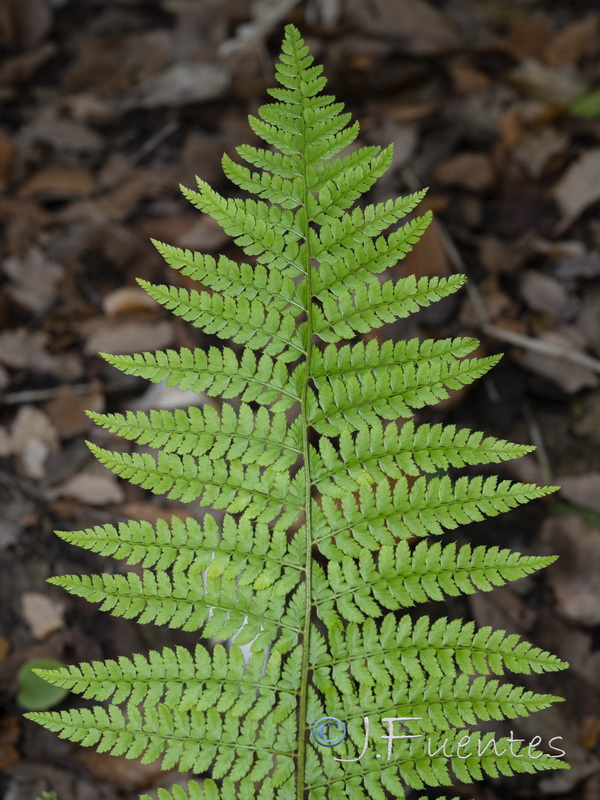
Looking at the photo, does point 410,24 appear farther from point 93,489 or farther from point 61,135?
point 93,489

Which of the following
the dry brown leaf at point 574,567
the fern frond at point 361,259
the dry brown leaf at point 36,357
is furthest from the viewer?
the dry brown leaf at point 36,357

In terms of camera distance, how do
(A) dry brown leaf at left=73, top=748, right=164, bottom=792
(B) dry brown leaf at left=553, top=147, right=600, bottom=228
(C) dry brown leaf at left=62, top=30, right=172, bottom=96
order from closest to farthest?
1. (A) dry brown leaf at left=73, top=748, right=164, bottom=792
2. (B) dry brown leaf at left=553, top=147, right=600, bottom=228
3. (C) dry brown leaf at left=62, top=30, right=172, bottom=96

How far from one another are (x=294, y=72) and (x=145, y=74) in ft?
10.9

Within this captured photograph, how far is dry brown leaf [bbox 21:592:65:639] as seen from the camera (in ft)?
9.32

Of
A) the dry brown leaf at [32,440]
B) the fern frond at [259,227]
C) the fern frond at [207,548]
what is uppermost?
the dry brown leaf at [32,440]

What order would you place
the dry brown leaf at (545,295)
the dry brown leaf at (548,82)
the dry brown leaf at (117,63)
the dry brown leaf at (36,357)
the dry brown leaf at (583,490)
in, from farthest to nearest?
the dry brown leaf at (117,63)
the dry brown leaf at (548,82)
the dry brown leaf at (36,357)
the dry brown leaf at (545,295)
the dry brown leaf at (583,490)

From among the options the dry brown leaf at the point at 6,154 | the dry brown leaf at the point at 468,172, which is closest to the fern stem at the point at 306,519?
the dry brown leaf at the point at 468,172

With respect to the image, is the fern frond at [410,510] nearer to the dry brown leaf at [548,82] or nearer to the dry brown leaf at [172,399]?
the dry brown leaf at [172,399]

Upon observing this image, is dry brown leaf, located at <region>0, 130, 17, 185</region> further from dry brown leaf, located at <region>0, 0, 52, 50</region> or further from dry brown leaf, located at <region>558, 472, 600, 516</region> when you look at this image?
dry brown leaf, located at <region>558, 472, 600, 516</region>

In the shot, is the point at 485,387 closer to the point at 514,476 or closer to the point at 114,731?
the point at 514,476

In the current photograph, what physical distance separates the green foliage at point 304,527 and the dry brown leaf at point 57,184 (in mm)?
2801

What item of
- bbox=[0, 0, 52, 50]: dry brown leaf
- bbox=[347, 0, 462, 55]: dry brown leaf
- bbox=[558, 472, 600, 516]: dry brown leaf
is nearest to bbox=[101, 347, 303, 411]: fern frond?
bbox=[558, 472, 600, 516]: dry brown leaf

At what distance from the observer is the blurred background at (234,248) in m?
2.82

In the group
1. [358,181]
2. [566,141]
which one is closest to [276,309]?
[358,181]
